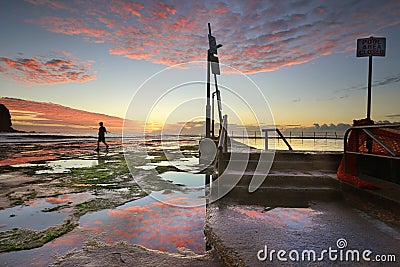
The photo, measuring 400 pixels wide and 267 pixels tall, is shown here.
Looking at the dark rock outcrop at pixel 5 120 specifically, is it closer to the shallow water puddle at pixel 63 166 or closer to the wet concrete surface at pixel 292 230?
the shallow water puddle at pixel 63 166

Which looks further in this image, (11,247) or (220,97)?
(220,97)

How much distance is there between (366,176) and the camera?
607cm

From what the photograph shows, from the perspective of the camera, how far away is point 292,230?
3.62m

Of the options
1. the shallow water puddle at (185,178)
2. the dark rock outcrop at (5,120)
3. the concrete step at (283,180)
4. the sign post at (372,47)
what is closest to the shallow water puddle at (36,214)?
the shallow water puddle at (185,178)

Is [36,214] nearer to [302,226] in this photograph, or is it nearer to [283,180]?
[302,226]

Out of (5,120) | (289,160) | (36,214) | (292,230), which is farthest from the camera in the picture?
(5,120)

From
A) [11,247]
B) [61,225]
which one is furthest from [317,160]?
[11,247]

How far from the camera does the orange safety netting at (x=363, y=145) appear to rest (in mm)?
5375

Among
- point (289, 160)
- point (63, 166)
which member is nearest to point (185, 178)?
point (289, 160)

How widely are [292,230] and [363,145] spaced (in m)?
3.59

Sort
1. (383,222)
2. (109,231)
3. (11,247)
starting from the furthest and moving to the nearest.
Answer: (109,231) < (383,222) < (11,247)

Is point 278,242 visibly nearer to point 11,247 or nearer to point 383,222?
point 383,222

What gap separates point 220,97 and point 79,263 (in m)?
8.26

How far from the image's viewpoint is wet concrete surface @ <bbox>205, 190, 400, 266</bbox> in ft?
9.37
